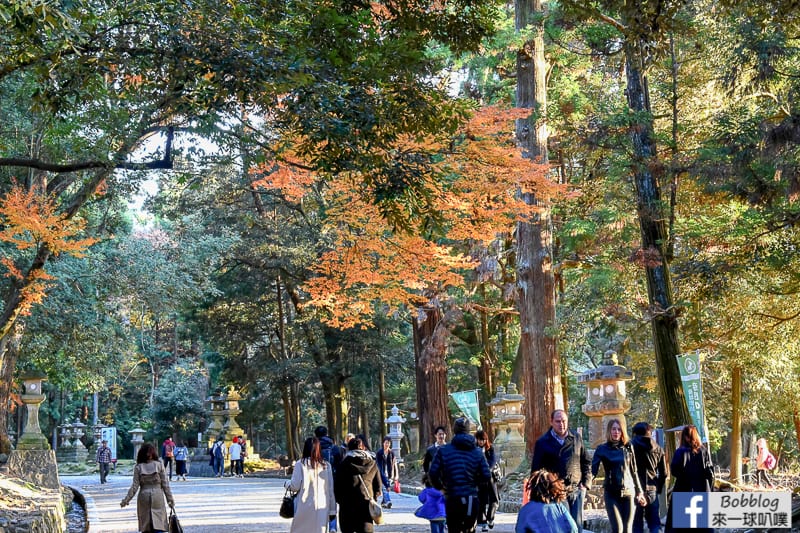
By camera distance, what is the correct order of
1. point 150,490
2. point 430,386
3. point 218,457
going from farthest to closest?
1. point 218,457
2. point 430,386
3. point 150,490

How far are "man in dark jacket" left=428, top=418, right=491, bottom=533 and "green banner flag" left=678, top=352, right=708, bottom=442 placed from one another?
18.6 ft

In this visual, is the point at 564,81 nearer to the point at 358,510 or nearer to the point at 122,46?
the point at 122,46

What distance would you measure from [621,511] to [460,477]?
2.01 metres

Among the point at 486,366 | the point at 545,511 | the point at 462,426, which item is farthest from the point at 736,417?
the point at 545,511

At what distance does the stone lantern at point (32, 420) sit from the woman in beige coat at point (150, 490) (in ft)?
38.3

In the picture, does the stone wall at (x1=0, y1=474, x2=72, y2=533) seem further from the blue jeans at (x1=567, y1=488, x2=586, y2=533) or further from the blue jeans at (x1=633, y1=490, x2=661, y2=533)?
the blue jeans at (x1=633, y1=490, x2=661, y2=533)

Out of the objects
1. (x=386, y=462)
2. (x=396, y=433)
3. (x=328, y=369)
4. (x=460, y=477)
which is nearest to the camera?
(x=460, y=477)

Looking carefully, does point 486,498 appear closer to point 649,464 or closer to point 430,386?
point 649,464

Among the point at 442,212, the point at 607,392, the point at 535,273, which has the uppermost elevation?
the point at 442,212

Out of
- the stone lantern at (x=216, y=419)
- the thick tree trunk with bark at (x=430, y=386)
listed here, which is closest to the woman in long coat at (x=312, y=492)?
the thick tree trunk with bark at (x=430, y=386)

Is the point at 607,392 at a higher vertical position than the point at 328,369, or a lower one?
lower

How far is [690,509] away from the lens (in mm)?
9344

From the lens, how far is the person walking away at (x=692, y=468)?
9.42 meters

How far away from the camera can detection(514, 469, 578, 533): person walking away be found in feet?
21.3
